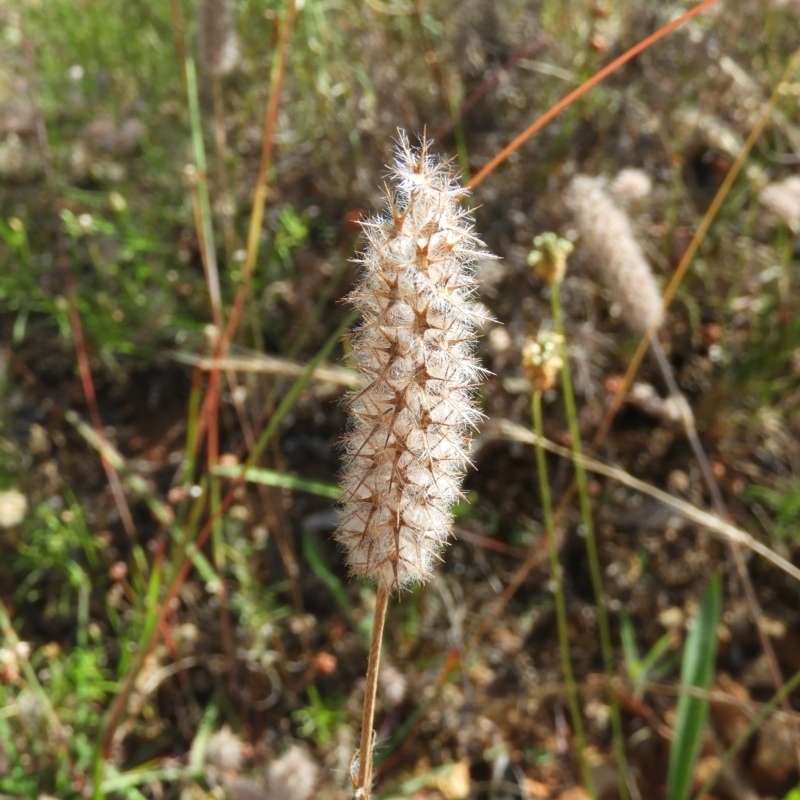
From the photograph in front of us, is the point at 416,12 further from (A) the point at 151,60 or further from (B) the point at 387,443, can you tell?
(B) the point at 387,443

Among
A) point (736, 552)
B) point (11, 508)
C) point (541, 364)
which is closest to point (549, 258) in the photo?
point (541, 364)

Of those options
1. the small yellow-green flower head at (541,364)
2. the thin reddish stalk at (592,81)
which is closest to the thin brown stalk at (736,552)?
the small yellow-green flower head at (541,364)

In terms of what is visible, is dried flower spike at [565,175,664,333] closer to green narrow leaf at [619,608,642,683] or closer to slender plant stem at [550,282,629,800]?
slender plant stem at [550,282,629,800]

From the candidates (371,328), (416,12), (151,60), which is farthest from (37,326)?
(371,328)

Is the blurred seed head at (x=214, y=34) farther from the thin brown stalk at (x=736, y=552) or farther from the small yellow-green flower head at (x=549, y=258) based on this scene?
the thin brown stalk at (x=736, y=552)

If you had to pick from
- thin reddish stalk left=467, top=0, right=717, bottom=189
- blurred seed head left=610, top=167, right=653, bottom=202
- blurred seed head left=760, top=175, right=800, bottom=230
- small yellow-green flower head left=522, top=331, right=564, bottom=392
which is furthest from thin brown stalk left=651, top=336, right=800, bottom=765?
thin reddish stalk left=467, top=0, right=717, bottom=189

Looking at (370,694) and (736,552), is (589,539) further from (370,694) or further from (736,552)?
(370,694)
